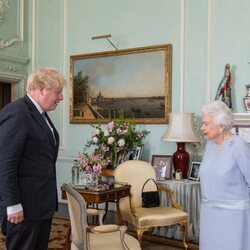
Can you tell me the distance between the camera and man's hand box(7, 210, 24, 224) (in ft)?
6.62

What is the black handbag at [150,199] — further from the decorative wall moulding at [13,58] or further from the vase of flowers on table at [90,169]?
the decorative wall moulding at [13,58]

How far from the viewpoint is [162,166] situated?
5184 millimetres

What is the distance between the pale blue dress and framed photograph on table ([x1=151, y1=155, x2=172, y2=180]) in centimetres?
228

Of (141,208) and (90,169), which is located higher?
(90,169)

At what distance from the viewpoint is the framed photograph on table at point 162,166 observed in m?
5.06

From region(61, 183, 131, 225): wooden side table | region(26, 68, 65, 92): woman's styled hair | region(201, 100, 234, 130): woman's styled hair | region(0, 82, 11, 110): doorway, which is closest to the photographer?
region(26, 68, 65, 92): woman's styled hair

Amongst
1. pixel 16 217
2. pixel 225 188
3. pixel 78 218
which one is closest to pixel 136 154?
pixel 78 218

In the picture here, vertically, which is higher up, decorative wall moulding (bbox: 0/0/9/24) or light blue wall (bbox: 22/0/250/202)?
decorative wall moulding (bbox: 0/0/9/24)

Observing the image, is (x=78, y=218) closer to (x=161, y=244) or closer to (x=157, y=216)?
(x=157, y=216)

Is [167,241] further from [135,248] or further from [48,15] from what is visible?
[48,15]

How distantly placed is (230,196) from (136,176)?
1862 mm

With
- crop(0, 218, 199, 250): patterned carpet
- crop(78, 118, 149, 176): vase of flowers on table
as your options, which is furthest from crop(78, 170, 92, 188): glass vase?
crop(78, 118, 149, 176): vase of flowers on table

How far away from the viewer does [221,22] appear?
5066 mm

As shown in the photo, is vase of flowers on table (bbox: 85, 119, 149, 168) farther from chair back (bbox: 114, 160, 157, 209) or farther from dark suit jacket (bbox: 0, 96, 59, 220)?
dark suit jacket (bbox: 0, 96, 59, 220)
